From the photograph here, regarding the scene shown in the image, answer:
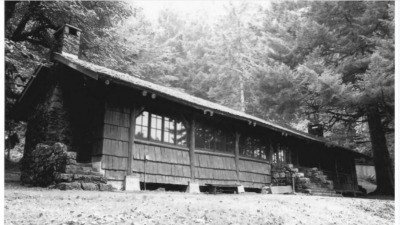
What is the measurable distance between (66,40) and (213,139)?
7620 millimetres

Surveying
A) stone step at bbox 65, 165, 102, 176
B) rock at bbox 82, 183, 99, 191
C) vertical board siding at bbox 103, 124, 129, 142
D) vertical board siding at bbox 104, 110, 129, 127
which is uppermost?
vertical board siding at bbox 104, 110, 129, 127

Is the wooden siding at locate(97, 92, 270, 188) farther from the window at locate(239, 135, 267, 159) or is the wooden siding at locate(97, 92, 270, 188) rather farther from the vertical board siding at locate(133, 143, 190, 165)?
the window at locate(239, 135, 267, 159)

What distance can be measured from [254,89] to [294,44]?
377cm

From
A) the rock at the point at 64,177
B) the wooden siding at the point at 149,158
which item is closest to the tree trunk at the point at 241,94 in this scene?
the wooden siding at the point at 149,158

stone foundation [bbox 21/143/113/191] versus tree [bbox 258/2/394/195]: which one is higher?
tree [bbox 258/2/394/195]

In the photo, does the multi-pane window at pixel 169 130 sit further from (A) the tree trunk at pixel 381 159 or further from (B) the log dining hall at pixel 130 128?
(A) the tree trunk at pixel 381 159

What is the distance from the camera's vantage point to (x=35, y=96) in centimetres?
1641

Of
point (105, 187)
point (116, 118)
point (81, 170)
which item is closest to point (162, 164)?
point (116, 118)

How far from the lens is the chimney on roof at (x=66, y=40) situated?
14367 mm

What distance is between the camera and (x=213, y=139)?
645 inches

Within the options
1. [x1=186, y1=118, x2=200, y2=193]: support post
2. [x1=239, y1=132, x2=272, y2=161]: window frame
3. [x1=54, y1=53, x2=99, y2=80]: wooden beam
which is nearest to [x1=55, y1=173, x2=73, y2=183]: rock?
[x1=54, y1=53, x2=99, y2=80]: wooden beam

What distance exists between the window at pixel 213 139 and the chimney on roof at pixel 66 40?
6.27 metres

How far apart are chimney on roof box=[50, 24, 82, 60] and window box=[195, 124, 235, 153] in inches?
247

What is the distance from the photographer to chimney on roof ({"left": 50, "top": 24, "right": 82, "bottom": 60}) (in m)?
14.4
